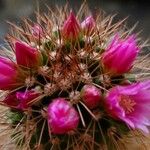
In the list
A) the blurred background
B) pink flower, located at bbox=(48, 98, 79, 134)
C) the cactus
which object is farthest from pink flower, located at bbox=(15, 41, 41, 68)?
the blurred background

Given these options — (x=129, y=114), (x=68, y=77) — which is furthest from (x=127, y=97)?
(x=68, y=77)

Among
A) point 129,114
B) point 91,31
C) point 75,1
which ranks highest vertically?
point 75,1

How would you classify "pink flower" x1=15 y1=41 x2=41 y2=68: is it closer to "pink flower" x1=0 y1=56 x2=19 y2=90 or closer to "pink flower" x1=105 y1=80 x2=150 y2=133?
"pink flower" x1=0 y1=56 x2=19 y2=90

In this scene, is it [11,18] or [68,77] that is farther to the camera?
[11,18]

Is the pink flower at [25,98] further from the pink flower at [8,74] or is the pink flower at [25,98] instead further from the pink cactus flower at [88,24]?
the pink cactus flower at [88,24]

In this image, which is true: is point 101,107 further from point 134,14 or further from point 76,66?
point 134,14

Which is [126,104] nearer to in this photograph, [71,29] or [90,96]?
[90,96]

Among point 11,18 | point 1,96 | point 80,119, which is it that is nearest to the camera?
point 80,119
